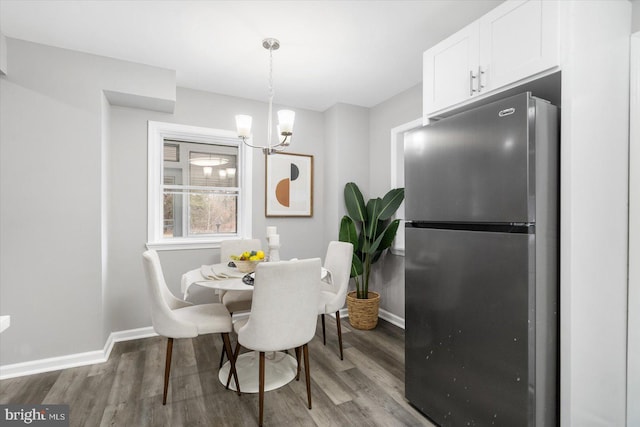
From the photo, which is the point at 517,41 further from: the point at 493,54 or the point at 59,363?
the point at 59,363

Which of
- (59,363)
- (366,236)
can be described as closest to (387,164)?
(366,236)

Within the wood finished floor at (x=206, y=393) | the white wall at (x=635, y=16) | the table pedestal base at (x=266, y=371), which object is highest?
the white wall at (x=635, y=16)

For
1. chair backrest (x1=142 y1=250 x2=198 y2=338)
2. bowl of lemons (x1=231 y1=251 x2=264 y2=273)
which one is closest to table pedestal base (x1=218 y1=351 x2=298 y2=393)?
chair backrest (x1=142 y1=250 x2=198 y2=338)

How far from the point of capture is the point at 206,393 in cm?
215

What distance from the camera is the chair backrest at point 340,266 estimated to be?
109 inches

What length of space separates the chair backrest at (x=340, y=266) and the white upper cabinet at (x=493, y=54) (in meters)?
1.35

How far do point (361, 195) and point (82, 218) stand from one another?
106 inches

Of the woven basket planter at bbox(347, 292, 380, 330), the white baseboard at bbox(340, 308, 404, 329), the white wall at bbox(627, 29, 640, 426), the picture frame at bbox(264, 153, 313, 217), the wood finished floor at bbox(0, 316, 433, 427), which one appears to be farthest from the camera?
the picture frame at bbox(264, 153, 313, 217)

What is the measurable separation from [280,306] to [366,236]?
182 cm

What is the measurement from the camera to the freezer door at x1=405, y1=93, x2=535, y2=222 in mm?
1397

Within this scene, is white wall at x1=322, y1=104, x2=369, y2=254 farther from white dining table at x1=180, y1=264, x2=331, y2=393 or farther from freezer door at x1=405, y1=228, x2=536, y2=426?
freezer door at x1=405, y1=228, x2=536, y2=426

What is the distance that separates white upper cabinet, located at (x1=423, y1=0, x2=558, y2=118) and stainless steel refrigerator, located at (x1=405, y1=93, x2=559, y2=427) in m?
0.27

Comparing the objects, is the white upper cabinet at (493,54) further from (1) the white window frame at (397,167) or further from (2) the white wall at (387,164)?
(1) the white window frame at (397,167)

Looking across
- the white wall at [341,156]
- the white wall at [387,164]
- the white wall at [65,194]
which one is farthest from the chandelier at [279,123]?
the white wall at [387,164]
